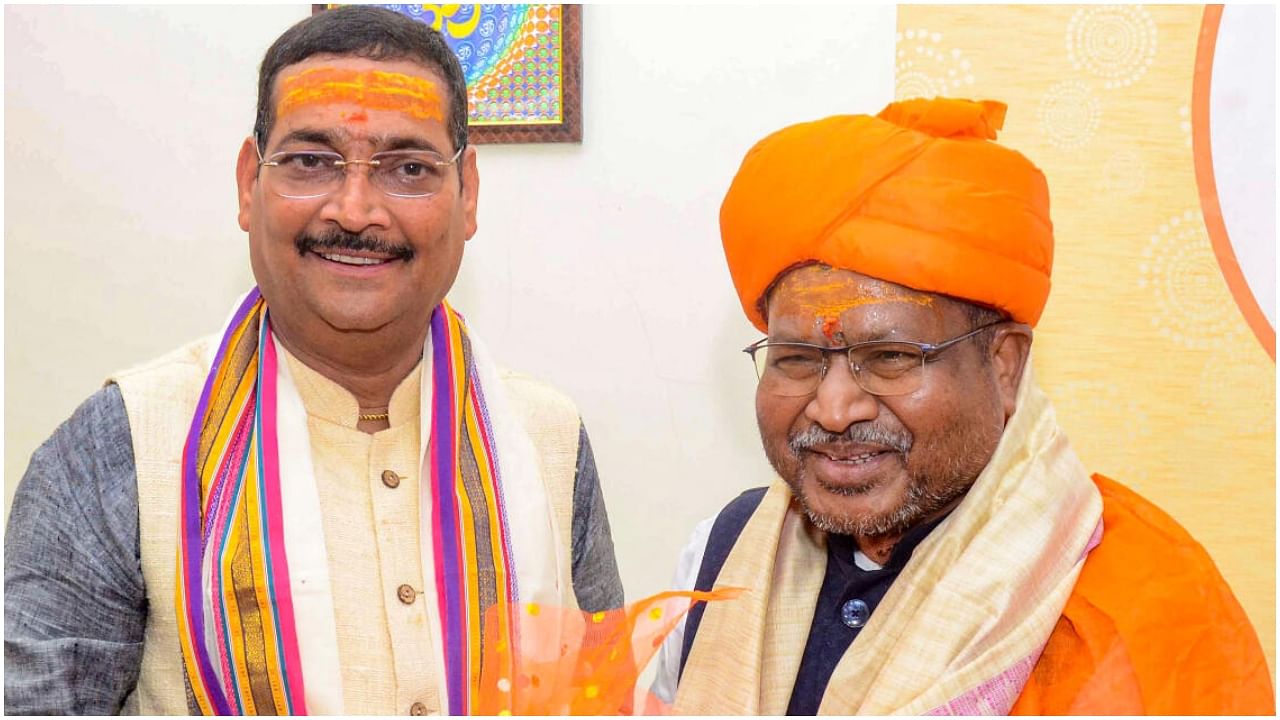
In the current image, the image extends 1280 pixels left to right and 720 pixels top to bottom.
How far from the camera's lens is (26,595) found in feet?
5.29

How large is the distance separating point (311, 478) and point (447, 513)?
8.9 inches

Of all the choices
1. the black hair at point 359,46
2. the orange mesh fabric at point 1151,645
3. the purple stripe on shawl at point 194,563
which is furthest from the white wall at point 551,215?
the orange mesh fabric at point 1151,645

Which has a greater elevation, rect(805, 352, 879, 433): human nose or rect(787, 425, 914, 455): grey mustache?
rect(805, 352, 879, 433): human nose

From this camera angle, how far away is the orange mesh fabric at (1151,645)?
146 cm

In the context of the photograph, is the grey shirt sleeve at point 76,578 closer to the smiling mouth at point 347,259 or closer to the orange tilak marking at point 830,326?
the smiling mouth at point 347,259

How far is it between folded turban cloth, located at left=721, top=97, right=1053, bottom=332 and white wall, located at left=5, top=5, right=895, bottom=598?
41.0 inches

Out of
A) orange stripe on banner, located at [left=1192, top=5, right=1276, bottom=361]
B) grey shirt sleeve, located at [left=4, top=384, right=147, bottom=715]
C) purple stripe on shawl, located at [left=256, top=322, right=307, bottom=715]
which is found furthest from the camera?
orange stripe on banner, located at [left=1192, top=5, right=1276, bottom=361]

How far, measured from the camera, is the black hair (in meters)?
1.80

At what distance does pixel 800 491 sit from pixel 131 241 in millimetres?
2093

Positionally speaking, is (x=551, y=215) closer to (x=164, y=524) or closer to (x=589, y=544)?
(x=589, y=544)

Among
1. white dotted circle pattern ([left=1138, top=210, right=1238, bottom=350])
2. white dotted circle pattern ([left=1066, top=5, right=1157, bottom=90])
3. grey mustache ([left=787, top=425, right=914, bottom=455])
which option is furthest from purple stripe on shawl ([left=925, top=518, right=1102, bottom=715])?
white dotted circle pattern ([left=1066, top=5, right=1157, bottom=90])

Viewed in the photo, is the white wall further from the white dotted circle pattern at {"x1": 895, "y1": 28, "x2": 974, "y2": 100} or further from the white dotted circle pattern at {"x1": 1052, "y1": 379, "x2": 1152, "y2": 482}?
the white dotted circle pattern at {"x1": 1052, "y1": 379, "x2": 1152, "y2": 482}

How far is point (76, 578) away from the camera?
5.31 feet

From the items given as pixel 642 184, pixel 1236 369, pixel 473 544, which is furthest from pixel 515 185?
pixel 1236 369
